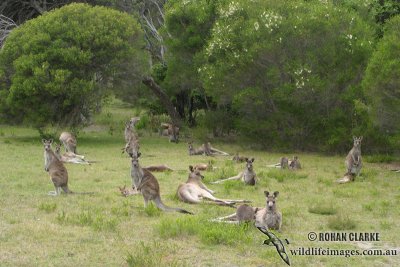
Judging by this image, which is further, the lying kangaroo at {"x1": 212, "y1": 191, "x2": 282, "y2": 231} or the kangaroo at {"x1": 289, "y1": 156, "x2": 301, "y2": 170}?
the kangaroo at {"x1": 289, "y1": 156, "x2": 301, "y2": 170}

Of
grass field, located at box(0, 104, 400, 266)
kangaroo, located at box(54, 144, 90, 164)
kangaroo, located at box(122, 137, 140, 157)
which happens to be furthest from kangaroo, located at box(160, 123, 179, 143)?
kangaroo, located at box(54, 144, 90, 164)

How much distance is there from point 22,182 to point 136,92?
13695 mm

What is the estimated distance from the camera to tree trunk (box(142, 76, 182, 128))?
1070 inches

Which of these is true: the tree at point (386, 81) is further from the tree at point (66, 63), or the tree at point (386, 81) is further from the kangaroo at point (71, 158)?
the tree at point (66, 63)

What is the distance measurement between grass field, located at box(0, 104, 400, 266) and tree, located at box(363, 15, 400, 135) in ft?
5.34

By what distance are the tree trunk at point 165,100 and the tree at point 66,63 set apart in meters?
2.13

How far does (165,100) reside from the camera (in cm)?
2825

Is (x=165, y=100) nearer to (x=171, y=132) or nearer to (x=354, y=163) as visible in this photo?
(x=171, y=132)

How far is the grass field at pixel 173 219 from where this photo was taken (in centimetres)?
848

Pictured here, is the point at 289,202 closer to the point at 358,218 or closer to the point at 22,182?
the point at 358,218

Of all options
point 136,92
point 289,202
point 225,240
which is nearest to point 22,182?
point 289,202

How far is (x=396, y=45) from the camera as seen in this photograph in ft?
58.0

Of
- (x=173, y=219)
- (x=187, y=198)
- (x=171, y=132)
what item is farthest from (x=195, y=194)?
(x=171, y=132)

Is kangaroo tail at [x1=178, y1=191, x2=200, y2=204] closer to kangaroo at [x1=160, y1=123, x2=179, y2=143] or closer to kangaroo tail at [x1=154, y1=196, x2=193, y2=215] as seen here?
kangaroo tail at [x1=154, y1=196, x2=193, y2=215]
